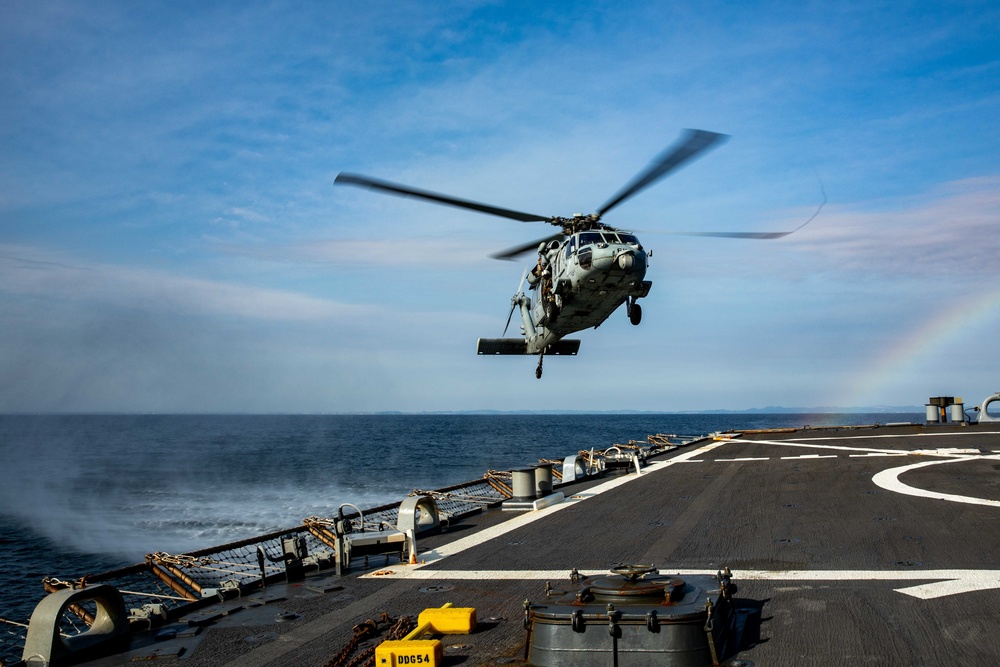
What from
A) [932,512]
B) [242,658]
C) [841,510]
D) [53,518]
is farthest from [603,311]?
[53,518]

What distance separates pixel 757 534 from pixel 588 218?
10786 mm

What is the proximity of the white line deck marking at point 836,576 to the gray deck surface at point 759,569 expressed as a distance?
0.04 m

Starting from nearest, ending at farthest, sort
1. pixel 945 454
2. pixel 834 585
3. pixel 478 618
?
pixel 478 618 → pixel 834 585 → pixel 945 454

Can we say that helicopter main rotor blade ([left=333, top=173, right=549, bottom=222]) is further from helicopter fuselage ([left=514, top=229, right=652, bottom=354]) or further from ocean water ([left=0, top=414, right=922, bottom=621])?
ocean water ([left=0, top=414, right=922, bottom=621])

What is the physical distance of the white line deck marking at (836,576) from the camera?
31.2 feet

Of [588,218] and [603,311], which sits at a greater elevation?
[588,218]

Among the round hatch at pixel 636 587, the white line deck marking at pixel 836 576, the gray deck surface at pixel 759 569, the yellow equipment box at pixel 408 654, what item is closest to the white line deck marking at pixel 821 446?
the gray deck surface at pixel 759 569

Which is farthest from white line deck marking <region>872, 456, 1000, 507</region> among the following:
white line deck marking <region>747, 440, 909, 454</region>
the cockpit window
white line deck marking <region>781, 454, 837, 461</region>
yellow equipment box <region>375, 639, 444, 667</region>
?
yellow equipment box <region>375, 639, 444, 667</region>

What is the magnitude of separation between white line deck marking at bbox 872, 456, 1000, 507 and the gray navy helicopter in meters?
7.56

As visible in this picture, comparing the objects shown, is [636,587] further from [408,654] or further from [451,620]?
[451,620]

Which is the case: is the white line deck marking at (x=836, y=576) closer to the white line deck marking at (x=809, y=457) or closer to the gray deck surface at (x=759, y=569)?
the gray deck surface at (x=759, y=569)

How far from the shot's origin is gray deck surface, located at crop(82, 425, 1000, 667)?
7867 mm

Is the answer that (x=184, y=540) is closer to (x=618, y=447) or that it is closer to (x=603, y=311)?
(x=618, y=447)

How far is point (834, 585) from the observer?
10.0 m
